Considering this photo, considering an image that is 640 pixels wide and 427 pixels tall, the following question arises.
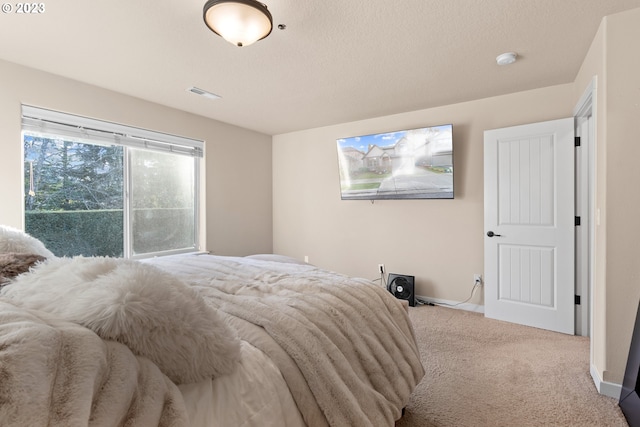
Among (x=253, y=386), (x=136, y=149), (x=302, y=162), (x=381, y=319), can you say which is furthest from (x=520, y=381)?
(x=136, y=149)

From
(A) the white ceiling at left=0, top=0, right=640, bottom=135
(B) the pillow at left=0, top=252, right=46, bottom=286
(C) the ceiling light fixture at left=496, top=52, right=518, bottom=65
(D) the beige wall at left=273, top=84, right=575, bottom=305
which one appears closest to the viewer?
(B) the pillow at left=0, top=252, right=46, bottom=286

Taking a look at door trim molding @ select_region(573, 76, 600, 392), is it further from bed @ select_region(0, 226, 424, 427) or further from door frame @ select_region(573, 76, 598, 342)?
bed @ select_region(0, 226, 424, 427)

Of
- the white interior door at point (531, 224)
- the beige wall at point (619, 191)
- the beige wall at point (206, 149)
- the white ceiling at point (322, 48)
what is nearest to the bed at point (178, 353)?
the beige wall at point (619, 191)

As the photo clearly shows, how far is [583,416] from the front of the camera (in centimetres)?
173

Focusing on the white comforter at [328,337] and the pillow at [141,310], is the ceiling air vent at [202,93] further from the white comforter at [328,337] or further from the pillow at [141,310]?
the pillow at [141,310]

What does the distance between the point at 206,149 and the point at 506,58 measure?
3460mm

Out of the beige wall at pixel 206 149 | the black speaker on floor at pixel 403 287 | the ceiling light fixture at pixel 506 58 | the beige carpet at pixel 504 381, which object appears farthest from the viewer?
the black speaker on floor at pixel 403 287

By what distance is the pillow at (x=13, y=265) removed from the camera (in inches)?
38.9

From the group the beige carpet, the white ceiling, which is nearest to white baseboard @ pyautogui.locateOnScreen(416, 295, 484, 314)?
the beige carpet

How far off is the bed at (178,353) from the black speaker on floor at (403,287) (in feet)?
7.51

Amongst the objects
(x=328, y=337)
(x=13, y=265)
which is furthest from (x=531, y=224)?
(x=13, y=265)

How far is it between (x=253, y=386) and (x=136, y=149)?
3432 millimetres

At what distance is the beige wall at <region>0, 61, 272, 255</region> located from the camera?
2.51 m

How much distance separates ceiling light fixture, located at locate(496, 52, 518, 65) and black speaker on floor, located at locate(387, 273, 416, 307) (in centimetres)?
243
